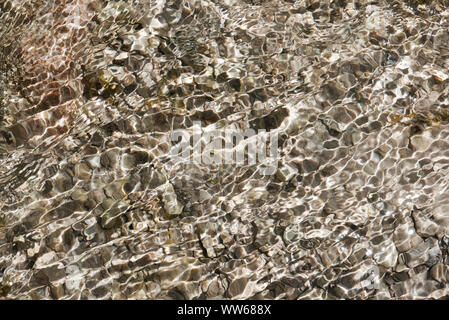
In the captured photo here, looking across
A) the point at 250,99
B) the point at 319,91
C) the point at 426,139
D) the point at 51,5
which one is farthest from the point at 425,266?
the point at 51,5

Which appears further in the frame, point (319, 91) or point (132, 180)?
point (319, 91)

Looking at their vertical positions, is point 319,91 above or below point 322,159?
above

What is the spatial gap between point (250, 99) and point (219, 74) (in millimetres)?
378

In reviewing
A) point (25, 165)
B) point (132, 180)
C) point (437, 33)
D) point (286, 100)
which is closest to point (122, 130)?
point (132, 180)

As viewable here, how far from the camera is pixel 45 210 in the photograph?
3674mm

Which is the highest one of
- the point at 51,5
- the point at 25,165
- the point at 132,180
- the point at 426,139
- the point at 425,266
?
the point at 51,5

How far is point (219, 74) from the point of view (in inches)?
167

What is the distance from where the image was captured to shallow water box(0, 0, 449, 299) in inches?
135

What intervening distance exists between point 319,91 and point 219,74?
0.91 metres

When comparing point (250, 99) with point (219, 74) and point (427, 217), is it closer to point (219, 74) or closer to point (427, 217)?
point (219, 74)

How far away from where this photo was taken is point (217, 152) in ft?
12.8

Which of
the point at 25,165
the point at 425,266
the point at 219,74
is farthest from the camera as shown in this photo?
the point at 219,74

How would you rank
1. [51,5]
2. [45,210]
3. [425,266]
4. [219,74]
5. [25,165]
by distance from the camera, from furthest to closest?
[51,5] → [219,74] → [25,165] → [45,210] → [425,266]

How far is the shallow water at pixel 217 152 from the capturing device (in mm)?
A: 3418
